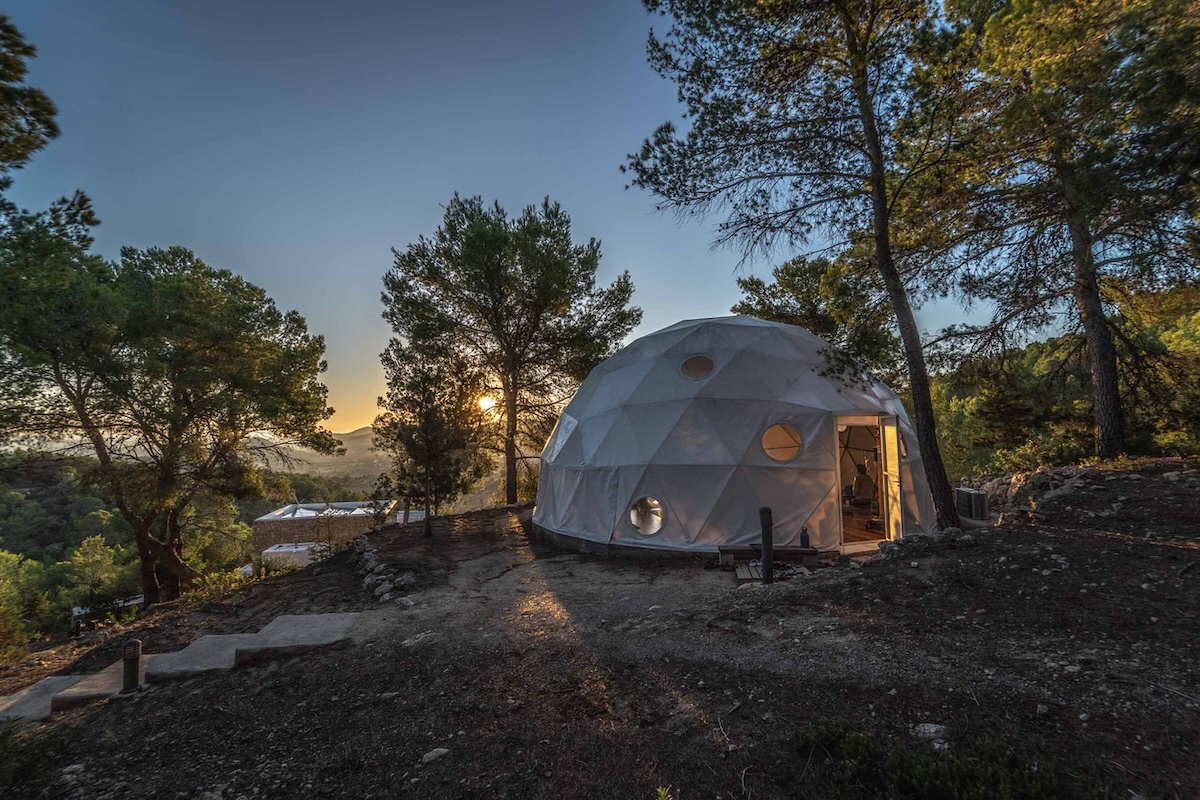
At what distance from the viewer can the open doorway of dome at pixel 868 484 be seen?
9578mm

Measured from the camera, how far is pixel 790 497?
29.7 feet

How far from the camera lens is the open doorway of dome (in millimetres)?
9578

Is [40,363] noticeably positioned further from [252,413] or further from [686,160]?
[686,160]

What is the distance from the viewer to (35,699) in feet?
15.0

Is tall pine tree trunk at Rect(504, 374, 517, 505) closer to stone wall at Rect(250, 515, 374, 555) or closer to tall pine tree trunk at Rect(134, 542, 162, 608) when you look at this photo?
tall pine tree trunk at Rect(134, 542, 162, 608)

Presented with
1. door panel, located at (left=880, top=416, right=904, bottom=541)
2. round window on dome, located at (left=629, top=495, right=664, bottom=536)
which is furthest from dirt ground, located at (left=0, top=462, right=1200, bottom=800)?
door panel, located at (left=880, top=416, right=904, bottom=541)

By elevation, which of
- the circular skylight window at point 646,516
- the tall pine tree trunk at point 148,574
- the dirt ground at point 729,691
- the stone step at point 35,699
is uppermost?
the circular skylight window at point 646,516

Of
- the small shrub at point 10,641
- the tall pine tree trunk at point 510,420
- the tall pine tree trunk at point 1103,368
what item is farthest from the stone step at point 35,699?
the tall pine tree trunk at point 1103,368

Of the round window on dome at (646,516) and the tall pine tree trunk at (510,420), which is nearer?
the round window on dome at (646,516)

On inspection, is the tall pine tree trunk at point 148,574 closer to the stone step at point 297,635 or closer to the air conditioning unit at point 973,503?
the stone step at point 297,635

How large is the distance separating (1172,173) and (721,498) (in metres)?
7.11

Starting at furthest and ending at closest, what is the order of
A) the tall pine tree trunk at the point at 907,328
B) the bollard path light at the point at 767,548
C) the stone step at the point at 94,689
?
the tall pine tree trunk at the point at 907,328 → the bollard path light at the point at 767,548 → the stone step at the point at 94,689

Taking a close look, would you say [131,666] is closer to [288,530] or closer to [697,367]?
[697,367]

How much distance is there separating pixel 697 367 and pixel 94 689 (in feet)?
35.0
